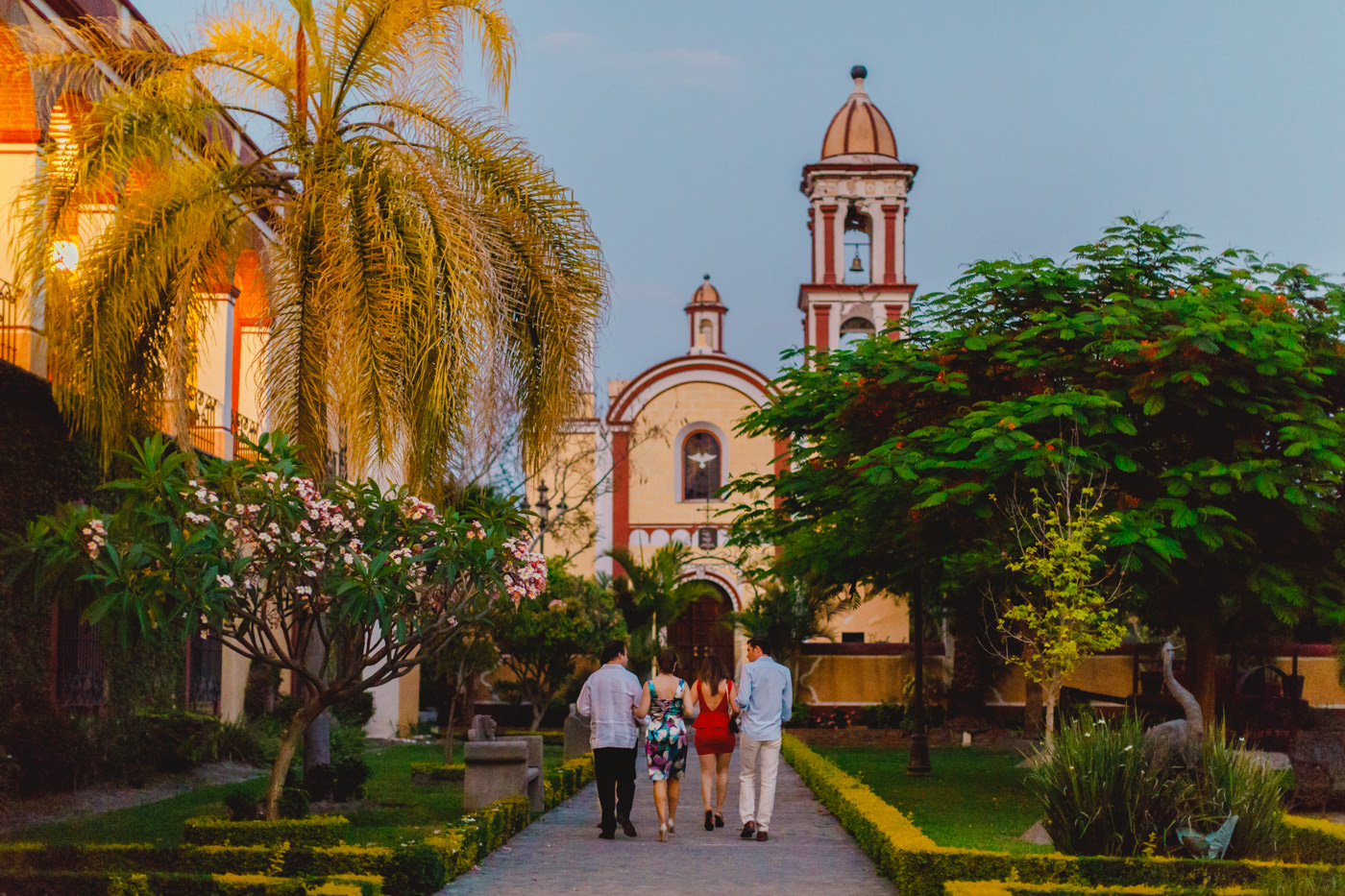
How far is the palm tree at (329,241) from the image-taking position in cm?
1155

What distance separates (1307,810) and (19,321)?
14030 millimetres

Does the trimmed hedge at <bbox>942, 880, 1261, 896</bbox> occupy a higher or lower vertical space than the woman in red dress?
lower

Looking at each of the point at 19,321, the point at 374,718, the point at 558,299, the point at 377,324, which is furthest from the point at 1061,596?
the point at 374,718

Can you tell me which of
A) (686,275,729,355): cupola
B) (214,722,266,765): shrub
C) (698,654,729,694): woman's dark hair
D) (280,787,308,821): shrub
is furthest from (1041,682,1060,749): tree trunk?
(686,275,729,355): cupola

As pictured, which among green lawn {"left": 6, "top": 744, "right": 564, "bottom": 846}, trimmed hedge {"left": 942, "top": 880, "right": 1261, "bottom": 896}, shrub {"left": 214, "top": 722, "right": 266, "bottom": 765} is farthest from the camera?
shrub {"left": 214, "top": 722, "right": 266, "bottom": 765}

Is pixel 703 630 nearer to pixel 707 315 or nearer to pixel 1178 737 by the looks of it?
pixel 707 315

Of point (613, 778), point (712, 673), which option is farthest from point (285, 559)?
point (712, 673)

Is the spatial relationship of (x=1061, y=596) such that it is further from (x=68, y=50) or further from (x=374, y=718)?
(x=374, y=718)

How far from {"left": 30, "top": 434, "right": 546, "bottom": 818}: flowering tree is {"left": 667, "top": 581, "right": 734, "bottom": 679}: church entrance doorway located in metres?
25.2

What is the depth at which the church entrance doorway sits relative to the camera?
1436 inches

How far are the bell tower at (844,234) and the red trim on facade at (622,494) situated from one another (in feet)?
17.4

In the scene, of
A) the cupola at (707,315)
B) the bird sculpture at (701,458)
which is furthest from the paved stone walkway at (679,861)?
the cupola at (707,315)

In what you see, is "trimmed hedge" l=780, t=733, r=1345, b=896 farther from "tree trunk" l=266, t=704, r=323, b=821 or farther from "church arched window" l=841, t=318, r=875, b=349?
"church arched window" l=841, t=318, r=875, b=349

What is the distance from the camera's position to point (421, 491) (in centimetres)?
1168
